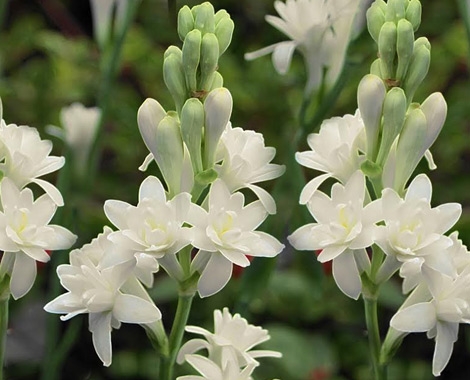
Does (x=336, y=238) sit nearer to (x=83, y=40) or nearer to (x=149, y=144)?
(x=149, y=144)

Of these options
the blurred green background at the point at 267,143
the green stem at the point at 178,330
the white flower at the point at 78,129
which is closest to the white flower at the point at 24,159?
the green stem at the point at 178,330

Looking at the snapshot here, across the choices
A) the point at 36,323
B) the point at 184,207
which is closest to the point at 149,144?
the point at 184,207

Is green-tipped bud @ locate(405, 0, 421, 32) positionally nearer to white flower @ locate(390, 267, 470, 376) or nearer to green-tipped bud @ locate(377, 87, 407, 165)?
green-tipped bud @ locate(377, 87, 407, 165)

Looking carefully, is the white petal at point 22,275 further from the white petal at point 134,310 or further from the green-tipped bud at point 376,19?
the green-tipped bud at point 376,19

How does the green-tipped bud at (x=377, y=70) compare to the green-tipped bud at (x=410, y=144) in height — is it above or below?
above

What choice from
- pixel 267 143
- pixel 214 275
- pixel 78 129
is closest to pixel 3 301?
pixel 214 275

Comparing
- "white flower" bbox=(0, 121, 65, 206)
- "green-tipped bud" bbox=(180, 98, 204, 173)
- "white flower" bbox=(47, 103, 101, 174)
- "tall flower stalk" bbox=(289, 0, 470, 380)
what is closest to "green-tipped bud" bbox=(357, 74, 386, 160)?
"tall flower stalk" bbox=(289, 0, 470, 380)
